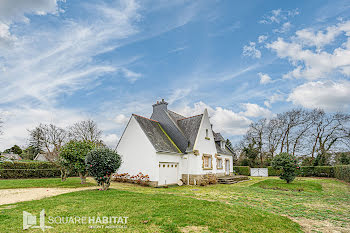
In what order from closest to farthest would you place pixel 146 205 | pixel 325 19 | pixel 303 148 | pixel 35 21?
pixel 146 205
pixel 35 21
pixel 325 19
pixel 303 148

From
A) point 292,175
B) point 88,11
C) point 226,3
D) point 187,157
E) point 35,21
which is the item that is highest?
point 226,3

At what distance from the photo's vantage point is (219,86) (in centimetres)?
1630

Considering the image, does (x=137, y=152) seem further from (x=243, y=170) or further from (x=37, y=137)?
(x=37, y=137)

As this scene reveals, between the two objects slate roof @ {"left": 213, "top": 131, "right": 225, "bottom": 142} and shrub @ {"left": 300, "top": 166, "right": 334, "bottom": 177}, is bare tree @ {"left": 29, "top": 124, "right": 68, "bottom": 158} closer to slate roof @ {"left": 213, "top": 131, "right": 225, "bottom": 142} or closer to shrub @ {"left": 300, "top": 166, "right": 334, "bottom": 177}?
slate roof @ {"left": 213, "top": 131, "right": 225, "bottom": 142}

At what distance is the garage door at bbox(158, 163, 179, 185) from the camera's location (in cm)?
1641

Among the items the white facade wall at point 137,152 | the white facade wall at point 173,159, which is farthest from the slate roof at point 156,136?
the white facade wall at point 173,159

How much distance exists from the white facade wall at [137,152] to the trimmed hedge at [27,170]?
35.1ft

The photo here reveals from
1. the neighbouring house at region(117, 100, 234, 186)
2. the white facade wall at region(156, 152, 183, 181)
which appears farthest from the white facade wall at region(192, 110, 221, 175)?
the white facade wall at region(156, 152, 183, 181)

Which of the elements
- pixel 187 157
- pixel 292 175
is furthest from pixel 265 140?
pixel 187 157

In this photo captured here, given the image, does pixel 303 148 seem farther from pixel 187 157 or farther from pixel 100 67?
pixel 100 67

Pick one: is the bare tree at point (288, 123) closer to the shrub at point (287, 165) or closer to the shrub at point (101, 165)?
the shrub at point (287, 165)

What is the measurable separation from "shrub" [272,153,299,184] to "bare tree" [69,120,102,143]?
27.0m

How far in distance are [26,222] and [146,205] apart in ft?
12.4

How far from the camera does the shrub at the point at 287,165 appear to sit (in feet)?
58.4
